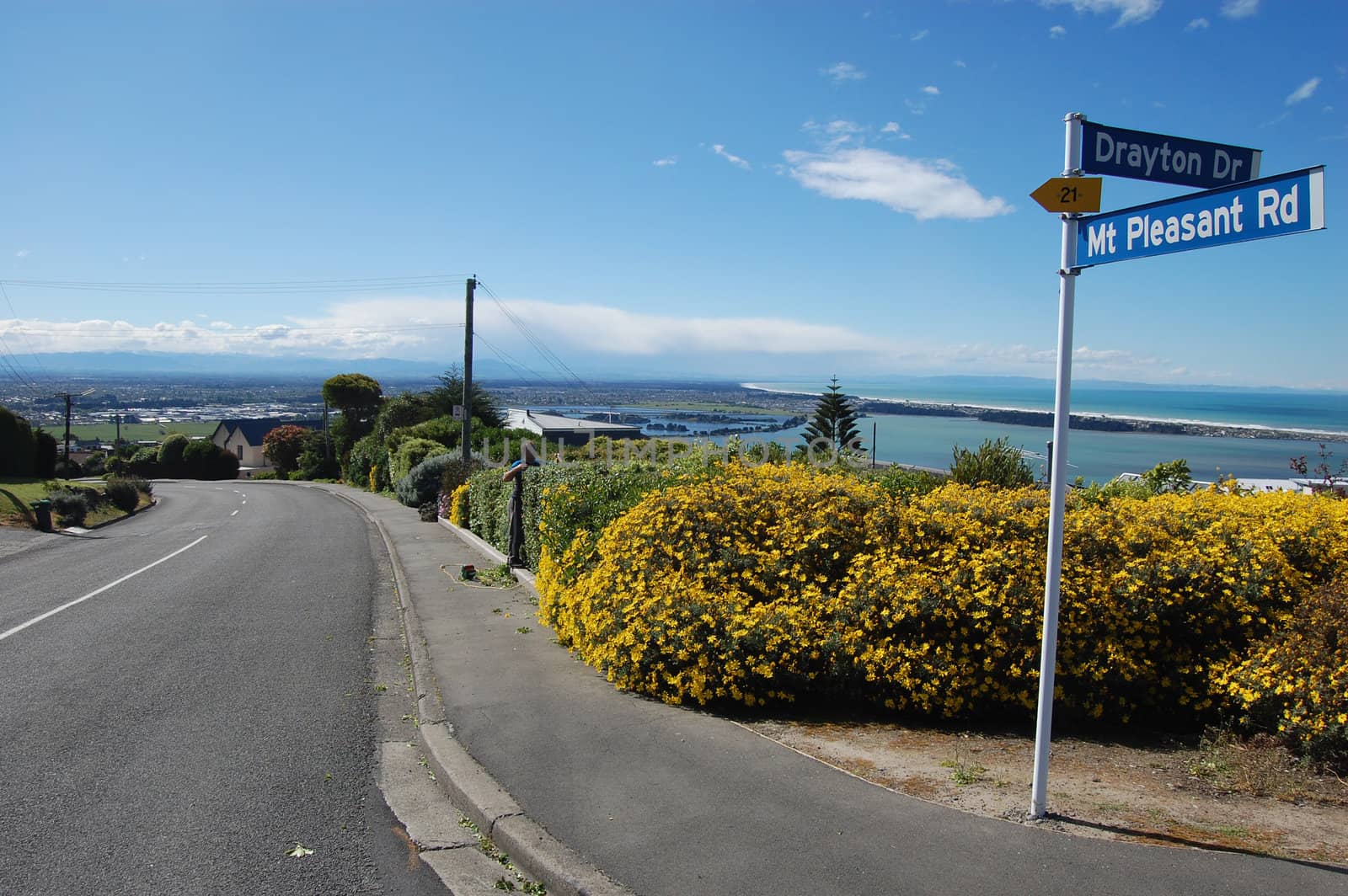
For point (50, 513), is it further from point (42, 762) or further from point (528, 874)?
point (528, 874)

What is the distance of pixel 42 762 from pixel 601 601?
385cm

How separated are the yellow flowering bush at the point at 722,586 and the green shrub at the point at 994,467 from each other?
3.49 metres

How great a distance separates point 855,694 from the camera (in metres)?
6.00

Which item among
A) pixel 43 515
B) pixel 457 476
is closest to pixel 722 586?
pixel 457 476

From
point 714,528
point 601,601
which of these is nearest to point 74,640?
point 601,601

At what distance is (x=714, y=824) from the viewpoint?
4320 millimetres

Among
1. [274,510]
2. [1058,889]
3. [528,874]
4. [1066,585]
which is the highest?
[1066,585]

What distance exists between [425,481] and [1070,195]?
27.6m

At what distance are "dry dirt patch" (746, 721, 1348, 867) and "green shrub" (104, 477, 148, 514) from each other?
30.6 meters

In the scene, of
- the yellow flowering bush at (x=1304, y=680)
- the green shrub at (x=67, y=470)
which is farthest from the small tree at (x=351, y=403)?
the yellow flowering bush at (x=1304, y=680)

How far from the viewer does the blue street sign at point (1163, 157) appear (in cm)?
421

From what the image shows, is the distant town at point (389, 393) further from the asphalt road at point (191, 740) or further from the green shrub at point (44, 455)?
the asphalt road at point (191, 740)

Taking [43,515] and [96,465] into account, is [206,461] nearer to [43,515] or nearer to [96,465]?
[96,465]

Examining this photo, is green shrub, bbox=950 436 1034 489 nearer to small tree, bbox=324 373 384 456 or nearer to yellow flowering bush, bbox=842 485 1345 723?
yellow flowering bush, bbox=842 485 1345 723
